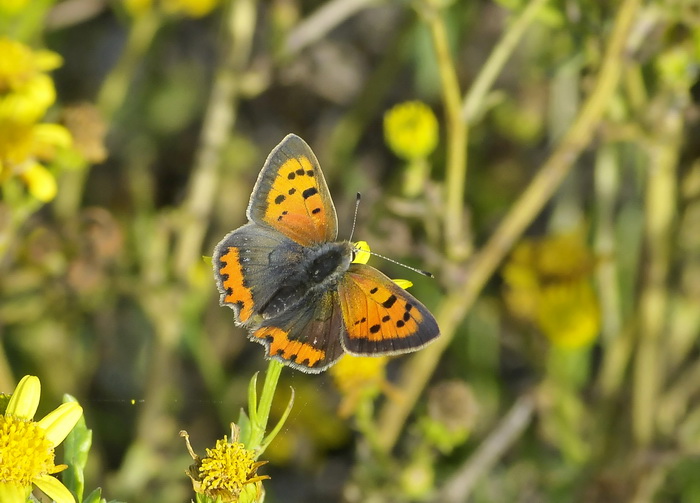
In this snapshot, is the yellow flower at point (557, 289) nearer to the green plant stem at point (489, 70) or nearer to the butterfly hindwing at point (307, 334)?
the green plant stem at point (489, 70)

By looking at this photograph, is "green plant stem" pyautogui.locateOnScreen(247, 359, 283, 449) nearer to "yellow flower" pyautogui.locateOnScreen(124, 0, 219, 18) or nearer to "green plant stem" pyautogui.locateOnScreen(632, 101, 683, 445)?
"green plant stem" pyautogui.locateOnScreen(632, 101, 683, 445)

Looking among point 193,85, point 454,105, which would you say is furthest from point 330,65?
point 454,105

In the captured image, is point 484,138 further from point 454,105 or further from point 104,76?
point 104,76

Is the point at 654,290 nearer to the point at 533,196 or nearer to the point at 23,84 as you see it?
the point at 533,196

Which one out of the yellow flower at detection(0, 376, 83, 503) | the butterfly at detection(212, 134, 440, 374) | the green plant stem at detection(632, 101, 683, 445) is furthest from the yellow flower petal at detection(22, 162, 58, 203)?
the green plant stem at detection(632, 101, 683, 445)

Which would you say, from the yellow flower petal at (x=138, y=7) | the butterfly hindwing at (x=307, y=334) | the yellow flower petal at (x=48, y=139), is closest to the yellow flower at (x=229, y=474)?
the butterfly hindwing at (x=307, y=334)

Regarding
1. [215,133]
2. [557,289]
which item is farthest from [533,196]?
[215,133]
